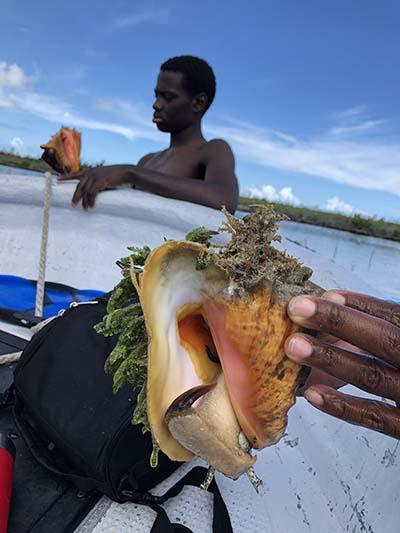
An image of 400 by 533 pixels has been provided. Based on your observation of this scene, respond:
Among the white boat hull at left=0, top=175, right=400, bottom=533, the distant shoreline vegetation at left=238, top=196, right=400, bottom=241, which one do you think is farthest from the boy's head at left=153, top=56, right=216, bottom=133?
the distant shoreline vegetation at left=238, top=196, right=400, bottom=241

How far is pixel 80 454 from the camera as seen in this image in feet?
2.58

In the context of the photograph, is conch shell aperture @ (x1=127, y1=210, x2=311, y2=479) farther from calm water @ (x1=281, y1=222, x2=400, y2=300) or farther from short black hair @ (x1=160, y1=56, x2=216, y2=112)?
short black hair @ (x1=160, y1=56, x2=216, y2=112)

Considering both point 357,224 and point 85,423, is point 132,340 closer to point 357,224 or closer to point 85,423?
point 85,423

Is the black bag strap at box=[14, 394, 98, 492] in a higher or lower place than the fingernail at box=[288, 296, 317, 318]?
lower

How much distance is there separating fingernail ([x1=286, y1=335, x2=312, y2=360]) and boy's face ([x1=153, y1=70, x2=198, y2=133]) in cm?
180

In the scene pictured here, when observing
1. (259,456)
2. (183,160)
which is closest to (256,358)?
(259,456)

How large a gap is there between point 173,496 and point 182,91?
1676 mm

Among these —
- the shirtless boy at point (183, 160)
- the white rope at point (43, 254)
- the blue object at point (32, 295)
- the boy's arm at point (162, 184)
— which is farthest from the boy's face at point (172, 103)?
the blue object at point (32, 295)

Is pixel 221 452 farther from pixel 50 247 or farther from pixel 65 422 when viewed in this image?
pixel 50 247

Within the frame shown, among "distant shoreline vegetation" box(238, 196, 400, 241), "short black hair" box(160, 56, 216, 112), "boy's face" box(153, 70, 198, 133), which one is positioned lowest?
"distant shoreline vegetation" box(238, 196, 400, 241)

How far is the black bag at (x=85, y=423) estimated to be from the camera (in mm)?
778

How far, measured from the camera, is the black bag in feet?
2.55

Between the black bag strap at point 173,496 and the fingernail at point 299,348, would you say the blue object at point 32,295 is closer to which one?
the black bag strap at point 173,496

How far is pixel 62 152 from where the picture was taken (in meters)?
2.00
